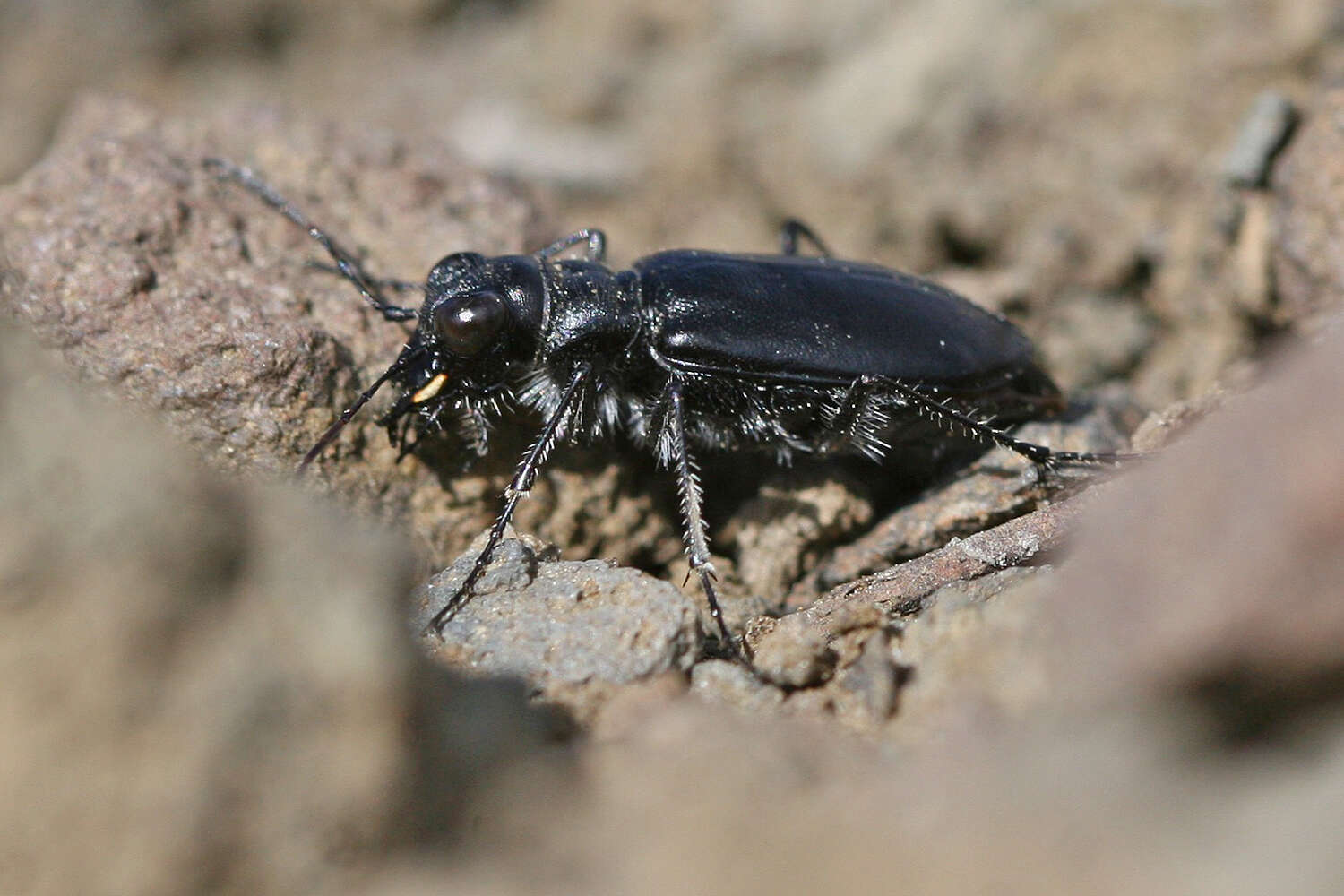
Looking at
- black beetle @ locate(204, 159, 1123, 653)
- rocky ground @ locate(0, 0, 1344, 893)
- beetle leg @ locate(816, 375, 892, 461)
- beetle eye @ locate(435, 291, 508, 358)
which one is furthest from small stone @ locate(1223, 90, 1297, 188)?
beetle eye @ locate(435, 291, 508, 358)

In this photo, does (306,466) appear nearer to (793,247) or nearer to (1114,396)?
(793,247)

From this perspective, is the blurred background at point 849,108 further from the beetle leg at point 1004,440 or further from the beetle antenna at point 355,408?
the beetle antenna at point 355,408

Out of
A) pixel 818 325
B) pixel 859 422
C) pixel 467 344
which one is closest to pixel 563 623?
pixel 467 344

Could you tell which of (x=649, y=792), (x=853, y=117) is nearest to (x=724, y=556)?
(x=649, y=792)

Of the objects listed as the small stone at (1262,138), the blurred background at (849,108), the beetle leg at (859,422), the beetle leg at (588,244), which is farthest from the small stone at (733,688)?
the small stone at (1262,138)

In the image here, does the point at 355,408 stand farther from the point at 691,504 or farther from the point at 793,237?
the point at 793,237

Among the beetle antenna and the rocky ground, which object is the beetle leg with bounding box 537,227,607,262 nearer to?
the rocky ground
